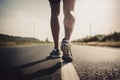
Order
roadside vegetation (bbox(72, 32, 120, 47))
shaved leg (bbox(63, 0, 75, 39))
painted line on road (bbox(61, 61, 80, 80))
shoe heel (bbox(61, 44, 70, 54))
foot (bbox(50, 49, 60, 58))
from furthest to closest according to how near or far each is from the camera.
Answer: roadside vegetation (bbox(72, 32, 120, 47))
foot (bbox(50, 49, 60, 58))
shaved leg (bbox(63, 0, 75, 39))
shoe heel (bbox(61, 44, 70, 54))
painted line on road (bbox(61, 61, 80, 80))

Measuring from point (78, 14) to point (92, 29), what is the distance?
8.1 inches

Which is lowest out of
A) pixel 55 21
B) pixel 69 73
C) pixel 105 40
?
pixel 69 73

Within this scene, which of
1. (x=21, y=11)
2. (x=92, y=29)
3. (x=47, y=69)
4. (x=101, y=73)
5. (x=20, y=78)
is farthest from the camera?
(x=92, y=29)

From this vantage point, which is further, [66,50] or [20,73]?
[66,50]

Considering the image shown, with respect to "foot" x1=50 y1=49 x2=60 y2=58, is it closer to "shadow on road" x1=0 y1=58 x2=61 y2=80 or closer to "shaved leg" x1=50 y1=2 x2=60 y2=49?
"shaved leg" x1=50 y1=2 x2=60 y2=49

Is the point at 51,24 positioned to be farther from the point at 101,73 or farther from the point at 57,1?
the point at 101,73

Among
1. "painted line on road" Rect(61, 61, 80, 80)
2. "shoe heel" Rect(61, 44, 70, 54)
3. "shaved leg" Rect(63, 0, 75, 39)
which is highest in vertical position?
"shaved leg" Rect(63, 0, 75, 39)

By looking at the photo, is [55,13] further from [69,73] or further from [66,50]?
[69,73]

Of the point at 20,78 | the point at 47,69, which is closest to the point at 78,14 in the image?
the point at 47,69

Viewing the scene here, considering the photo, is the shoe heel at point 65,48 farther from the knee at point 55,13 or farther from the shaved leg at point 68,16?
the knee at point 55,13

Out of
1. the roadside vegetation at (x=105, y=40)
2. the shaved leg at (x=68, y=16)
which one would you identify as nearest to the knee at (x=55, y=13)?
the shaved leg at (x=68, y=16)

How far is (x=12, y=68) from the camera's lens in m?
2.11

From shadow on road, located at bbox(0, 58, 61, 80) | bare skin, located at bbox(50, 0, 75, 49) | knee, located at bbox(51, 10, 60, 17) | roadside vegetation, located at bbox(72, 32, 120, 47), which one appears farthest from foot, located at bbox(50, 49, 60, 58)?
roadside vegetation, located at bbox(72, 32, 120, 47)

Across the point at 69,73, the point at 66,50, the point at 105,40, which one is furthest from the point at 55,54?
the point at 105,40
